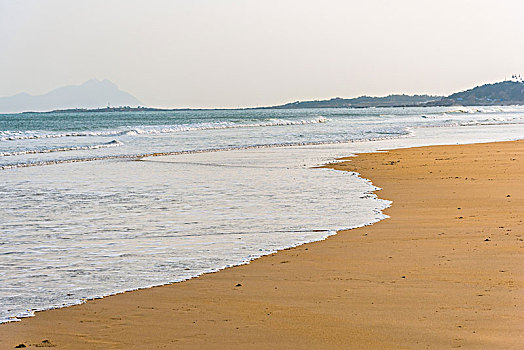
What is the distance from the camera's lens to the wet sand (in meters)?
4.60

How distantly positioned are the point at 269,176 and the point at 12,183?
5765 mm

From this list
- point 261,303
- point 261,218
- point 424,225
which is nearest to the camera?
point 261,303

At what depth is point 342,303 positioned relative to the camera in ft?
17.8

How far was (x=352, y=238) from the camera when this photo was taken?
8172mm

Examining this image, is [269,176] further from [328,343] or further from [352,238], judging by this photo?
[328,343]

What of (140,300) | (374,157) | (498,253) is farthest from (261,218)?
(374,157)

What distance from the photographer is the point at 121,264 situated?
7.01m

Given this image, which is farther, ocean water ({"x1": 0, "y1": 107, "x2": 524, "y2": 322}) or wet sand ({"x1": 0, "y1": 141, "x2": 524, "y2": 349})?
ocean water ({"x1": 0, "y1": 107, "x2": 524, "y2": 322})

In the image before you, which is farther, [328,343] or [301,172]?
[301,172]

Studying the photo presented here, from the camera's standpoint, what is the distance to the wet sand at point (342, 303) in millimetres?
4602

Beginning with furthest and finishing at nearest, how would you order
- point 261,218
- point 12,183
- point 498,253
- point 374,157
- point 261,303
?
point 374,157, point 12,183, point 261,218, point 498,253, point 261,303

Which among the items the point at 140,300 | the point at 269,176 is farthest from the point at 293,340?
the point at 269,176

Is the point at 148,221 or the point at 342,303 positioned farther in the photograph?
the point at 148,221

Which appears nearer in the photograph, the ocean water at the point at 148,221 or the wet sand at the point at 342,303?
the wet sand at the point at 342,303
